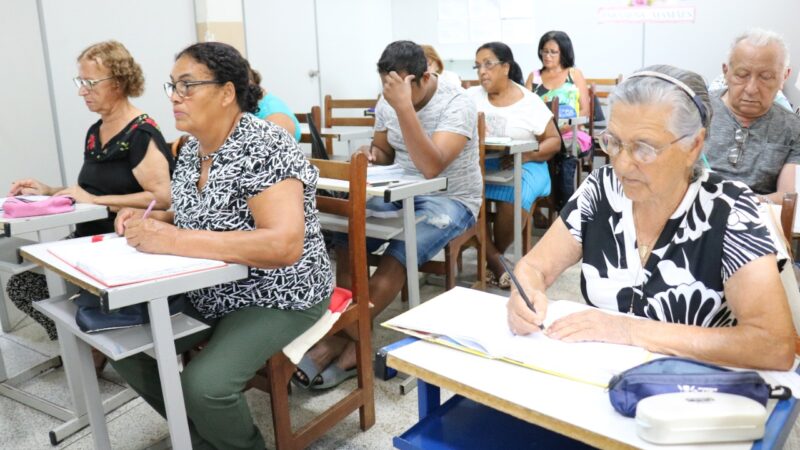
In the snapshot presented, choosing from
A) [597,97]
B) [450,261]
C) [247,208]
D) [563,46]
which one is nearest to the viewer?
[247,208]

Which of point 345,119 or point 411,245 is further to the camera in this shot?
point 345,119

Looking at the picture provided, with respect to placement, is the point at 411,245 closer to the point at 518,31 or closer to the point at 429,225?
the point at 429,225

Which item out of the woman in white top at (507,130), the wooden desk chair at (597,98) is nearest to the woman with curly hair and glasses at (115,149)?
the woman in white top at (507,130)

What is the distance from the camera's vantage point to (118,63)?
2268 mm

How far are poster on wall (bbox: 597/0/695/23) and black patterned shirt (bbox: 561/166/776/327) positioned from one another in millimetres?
4156

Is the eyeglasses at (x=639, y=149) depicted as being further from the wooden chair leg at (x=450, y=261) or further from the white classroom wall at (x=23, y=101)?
the white classroom wall at (x=23, y=101)

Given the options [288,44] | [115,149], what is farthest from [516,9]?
[115,149]

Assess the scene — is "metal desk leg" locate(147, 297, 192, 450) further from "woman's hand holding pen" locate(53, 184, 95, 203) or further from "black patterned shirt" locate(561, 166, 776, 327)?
"woman's hand holding pen" locate(53, 184, 95, 203)

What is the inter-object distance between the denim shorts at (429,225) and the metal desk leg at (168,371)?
111 cm

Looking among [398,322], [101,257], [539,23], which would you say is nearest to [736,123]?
[398,322]

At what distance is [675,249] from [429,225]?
1322mm

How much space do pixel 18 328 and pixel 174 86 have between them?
6.35ft

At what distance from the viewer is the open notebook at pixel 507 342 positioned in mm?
932

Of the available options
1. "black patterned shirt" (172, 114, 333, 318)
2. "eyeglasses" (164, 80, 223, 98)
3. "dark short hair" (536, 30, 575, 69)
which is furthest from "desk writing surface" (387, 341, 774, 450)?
"dark short hair" (536, 30, 575, 69)
